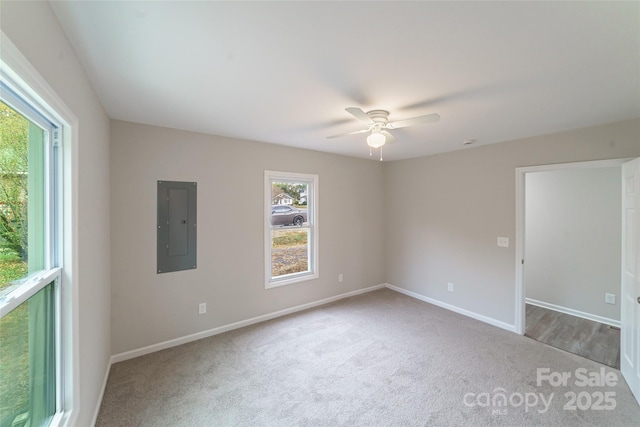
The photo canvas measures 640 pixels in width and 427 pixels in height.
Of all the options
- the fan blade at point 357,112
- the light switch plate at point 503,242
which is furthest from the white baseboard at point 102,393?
the light switch plate at point 503,242

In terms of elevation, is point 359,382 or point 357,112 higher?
point 357,112

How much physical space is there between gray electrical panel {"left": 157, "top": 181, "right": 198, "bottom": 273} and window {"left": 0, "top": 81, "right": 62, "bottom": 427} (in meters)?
1.58

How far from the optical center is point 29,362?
1182 millimetres

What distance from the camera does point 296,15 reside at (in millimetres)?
1212

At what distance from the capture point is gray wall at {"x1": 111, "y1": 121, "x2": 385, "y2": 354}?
2746mm

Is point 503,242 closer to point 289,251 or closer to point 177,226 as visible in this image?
point 289,251

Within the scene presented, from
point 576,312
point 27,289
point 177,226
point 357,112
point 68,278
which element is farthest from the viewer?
point 576,312

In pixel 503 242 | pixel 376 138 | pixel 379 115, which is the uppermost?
pixel 379 115

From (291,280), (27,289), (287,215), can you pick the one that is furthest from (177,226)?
(27,289)

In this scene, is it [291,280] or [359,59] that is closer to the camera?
[359,59]

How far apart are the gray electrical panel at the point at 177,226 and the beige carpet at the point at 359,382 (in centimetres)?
96

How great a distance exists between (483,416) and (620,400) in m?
1.22

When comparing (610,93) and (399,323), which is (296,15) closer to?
(610,93)

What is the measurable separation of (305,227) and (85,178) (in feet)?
9.16
